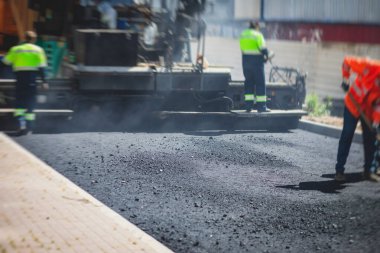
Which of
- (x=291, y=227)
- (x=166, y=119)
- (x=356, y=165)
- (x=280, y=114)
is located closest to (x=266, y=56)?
(x=280, y=114)

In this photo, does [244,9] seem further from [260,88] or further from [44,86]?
[44,86]

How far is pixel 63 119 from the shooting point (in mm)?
11742

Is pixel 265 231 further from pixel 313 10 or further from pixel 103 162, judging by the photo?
pixel 313 10

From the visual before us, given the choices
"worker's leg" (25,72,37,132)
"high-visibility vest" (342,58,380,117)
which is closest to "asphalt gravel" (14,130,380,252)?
"worker's leg" (25,72,37,132)

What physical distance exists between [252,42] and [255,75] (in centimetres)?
66

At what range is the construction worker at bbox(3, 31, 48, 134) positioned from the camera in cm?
1100

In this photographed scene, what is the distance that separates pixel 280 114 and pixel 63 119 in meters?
4.32

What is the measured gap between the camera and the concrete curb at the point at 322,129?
12234mm

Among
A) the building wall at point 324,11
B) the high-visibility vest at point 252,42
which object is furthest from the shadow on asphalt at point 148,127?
the building wall at point 324,11

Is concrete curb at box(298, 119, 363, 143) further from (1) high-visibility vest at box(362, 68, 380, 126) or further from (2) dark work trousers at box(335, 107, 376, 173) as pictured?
(1) high-visibility vest at box(362, 68, 380, 126)

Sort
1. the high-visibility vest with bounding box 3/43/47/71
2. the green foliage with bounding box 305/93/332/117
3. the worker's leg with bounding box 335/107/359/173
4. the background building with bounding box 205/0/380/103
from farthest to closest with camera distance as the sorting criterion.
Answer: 1. the background building with bounding box 205/0/380/103
2. the green foliage with bounding box 305/93/332/117
3. the high-visibility vest with bounding box 3/43/47/71
4. the worker's leg with bounding box 335/107/359/173

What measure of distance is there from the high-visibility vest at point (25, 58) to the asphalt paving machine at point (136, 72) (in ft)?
1.18

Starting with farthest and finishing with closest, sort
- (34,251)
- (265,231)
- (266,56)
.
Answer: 1. (266,56)
2. (265,231)
3. (34,251)

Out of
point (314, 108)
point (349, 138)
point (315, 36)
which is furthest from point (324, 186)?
point (315, 36)
